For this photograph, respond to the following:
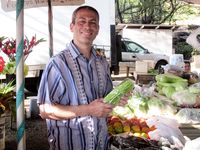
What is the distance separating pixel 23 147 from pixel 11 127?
4.32 meters

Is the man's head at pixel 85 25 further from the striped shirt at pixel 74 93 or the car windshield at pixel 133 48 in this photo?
the car windshield at pixel 133 48

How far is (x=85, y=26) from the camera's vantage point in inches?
104

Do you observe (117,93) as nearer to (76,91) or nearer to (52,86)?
(76,91)

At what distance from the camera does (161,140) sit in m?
3.54

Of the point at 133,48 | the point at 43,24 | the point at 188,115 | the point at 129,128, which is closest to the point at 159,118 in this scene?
the point at 129,128

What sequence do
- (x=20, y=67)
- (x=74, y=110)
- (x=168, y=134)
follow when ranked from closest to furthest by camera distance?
(x=74, y=110), (x=20, y=67), (x=168, y=134)

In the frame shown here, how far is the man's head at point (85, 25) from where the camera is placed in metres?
2.65

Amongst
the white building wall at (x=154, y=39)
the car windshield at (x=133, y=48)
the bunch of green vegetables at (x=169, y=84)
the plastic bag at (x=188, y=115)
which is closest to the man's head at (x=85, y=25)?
the plastic bag at (x=188, y=115)

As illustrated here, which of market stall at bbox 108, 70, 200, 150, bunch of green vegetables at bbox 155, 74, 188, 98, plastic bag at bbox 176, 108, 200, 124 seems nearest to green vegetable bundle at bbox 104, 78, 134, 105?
market stall at bbox 108, 70, 200, 150

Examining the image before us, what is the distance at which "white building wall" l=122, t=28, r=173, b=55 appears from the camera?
2503 centimetres

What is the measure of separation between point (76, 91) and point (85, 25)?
0.45m

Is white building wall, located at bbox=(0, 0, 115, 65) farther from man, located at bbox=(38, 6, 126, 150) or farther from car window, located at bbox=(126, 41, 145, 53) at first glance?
car window, located at bbox=(126, 41, 145, 53)

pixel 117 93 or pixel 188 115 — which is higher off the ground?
pixel 117 93

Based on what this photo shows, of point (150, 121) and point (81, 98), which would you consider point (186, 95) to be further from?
point (81, 98)
